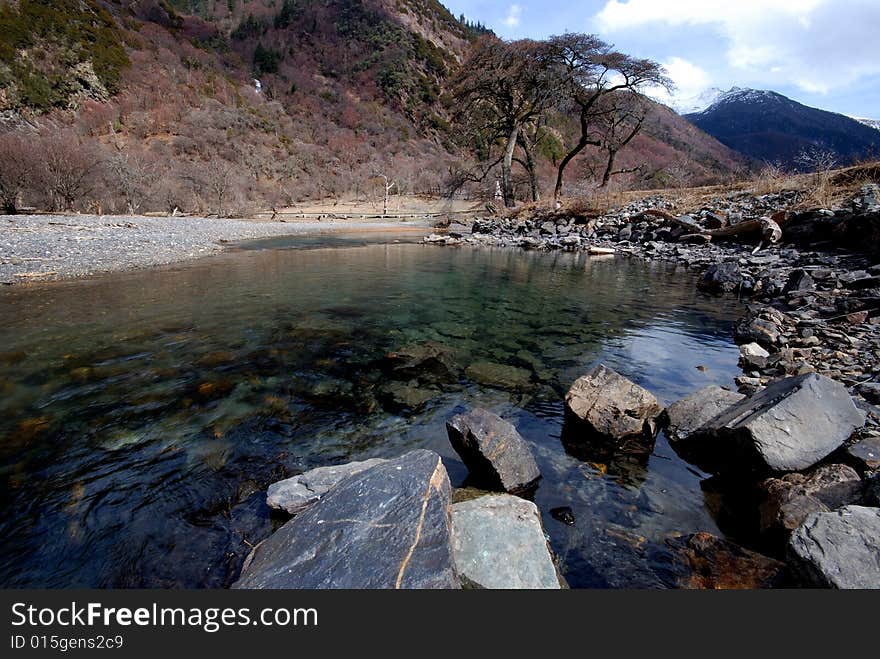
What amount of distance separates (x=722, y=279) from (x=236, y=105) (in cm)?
7063

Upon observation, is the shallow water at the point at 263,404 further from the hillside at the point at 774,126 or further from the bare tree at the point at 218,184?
the hillside at the point at 774,126

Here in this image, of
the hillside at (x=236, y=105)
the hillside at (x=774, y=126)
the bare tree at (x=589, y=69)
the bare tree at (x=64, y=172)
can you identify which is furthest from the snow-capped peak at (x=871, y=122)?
the bare tree at (x=64, y=172)

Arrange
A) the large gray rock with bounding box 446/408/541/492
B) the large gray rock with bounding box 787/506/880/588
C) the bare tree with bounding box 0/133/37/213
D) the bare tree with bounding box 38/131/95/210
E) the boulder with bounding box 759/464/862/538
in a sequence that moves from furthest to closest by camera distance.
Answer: the bare tree with bounding box 38/131/95/210 → the bare tree with bounding box 0/133/37/213 → the large gray rock with bounding box 446/408/541/492 → the boulder with bounding box 759/464/862/538 → the large gray rock with bounding box 787/506/880/588

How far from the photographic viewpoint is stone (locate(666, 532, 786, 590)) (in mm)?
2018

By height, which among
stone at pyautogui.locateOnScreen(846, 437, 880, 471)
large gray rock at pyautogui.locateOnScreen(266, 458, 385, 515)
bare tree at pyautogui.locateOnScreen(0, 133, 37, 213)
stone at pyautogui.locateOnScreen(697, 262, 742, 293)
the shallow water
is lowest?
the shallow water

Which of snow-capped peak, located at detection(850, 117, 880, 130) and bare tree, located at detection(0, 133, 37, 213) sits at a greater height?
snow-capped peak, located at detection(850, 117, 880, 130)

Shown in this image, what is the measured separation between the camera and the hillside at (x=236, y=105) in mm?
32094

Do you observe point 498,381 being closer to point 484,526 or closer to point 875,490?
point 484,526

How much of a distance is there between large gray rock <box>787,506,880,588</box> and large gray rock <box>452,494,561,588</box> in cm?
106

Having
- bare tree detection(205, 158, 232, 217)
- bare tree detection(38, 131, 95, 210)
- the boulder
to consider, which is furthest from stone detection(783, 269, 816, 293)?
bare tree detection(205, 158, 232, 217)

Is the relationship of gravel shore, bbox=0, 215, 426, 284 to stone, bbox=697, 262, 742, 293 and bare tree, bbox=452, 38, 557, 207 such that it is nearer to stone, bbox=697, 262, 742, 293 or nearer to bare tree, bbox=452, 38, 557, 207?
stone, bbox=697, 262, 742, 293

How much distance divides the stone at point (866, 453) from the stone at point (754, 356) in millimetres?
2205

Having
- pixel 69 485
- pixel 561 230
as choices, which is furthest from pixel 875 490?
pixel 561 230

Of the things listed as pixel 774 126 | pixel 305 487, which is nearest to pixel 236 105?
pixel 305 487
